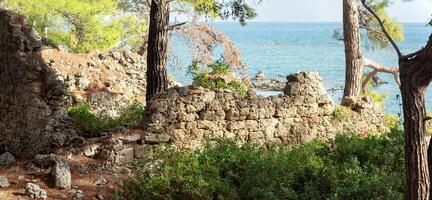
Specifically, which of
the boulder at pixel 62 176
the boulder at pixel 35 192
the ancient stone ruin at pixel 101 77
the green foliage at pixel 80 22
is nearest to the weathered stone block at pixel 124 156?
the boulder at pixel 62 176

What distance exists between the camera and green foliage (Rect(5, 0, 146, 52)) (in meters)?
28.1

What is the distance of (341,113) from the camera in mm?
13398

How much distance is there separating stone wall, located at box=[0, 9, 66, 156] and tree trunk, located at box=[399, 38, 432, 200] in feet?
19.2

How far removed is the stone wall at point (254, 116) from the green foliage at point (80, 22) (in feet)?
57.8

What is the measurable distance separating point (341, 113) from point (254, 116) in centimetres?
237

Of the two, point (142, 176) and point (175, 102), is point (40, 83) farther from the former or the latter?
point (142, 176)

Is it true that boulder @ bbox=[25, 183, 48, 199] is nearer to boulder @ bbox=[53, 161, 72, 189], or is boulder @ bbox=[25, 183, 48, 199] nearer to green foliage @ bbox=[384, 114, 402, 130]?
boulder @ bbox=[53, 161, 72, 189]

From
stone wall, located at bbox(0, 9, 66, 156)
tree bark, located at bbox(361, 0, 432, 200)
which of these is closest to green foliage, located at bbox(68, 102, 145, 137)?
stone wall, located at bbox(0, 9, 66, 156)

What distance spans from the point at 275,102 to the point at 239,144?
1.21 meters

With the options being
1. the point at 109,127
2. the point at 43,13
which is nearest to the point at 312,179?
the point at 109,127

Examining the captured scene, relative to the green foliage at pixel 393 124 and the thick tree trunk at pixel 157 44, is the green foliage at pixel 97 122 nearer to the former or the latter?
the thick tree trunk at pixel 157 44

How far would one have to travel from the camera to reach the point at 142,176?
918 cm

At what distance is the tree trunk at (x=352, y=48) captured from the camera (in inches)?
700

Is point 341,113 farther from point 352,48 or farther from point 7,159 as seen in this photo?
point 7,159
